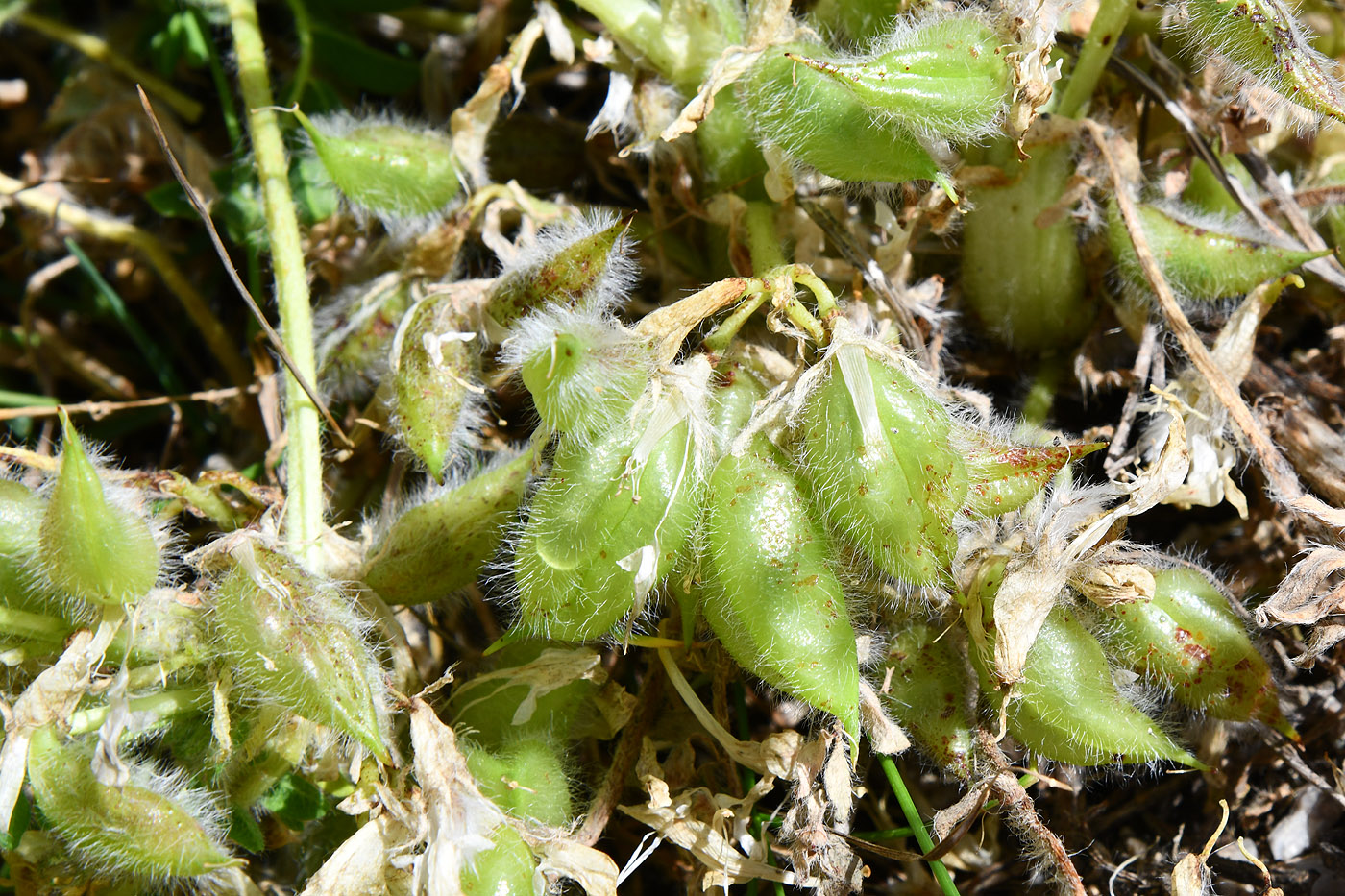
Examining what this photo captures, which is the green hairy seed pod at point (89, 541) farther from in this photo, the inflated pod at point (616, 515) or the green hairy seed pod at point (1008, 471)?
the green hairy seed pod at point (1008, 471)

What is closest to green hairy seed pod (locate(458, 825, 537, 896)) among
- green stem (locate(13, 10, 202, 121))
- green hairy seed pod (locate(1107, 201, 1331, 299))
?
green hairy seed pod (locate(1107, 201, 1331, 299))

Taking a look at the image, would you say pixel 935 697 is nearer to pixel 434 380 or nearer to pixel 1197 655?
Result: pixel 1197 655

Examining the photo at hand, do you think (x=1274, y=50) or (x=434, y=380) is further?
(x=434, y=380)

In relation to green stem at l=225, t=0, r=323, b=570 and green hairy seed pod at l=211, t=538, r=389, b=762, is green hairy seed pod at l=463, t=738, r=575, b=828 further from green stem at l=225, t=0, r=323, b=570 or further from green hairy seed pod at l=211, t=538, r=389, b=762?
green stem at l=225, t=0, r=323, b=570

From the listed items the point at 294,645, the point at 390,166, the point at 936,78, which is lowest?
the point at 294,645

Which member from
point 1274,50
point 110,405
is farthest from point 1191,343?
point 110,405

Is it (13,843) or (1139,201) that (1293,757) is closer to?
(1139,201)
